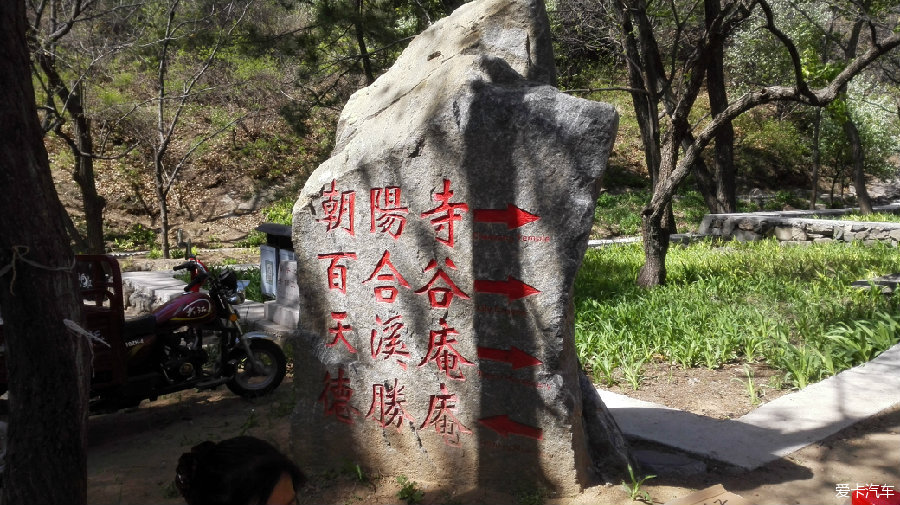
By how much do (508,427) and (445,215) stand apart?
96 cm

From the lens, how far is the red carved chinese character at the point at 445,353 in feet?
10.4

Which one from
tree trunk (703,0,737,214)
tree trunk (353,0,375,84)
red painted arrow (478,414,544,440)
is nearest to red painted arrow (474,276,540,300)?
red painted arrow (478,414,544,440)

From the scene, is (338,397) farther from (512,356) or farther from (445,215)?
(445,215)

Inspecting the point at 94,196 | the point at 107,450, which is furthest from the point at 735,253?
the point at 94,196

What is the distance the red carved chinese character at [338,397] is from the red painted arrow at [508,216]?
1107mm

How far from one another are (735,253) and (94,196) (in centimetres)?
809

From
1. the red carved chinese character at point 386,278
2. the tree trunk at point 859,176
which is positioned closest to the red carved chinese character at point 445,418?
the red carved chinese character at point 386,278

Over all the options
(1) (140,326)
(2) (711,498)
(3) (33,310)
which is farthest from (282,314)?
(2) (711,498)

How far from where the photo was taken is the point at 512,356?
3055 mm

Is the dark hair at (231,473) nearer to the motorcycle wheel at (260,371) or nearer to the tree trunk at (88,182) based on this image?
the motorcycle wheel at (260,371)

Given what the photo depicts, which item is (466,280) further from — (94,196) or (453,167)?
(94,196)

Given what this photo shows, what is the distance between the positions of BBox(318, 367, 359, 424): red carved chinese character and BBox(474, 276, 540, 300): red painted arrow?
0.92 metres

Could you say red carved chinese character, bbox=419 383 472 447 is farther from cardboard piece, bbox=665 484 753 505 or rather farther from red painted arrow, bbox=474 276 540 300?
cardboard piece, bbox=665 484 753 505

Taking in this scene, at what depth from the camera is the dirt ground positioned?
3041 millimetres
